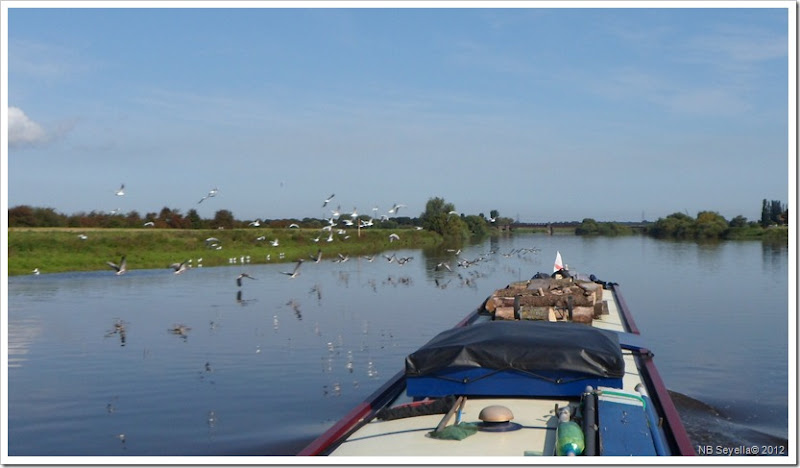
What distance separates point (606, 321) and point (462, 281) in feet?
52.8

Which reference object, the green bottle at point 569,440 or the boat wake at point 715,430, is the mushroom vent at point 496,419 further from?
the boat wake at point 715,430

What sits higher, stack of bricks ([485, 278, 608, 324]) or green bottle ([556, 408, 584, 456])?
stack of bricks ([485, 278, 608, 324])

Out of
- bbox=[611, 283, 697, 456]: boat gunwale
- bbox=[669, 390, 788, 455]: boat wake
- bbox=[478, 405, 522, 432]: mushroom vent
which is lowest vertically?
bbox=[669, 390, 788, 455]: boat wake

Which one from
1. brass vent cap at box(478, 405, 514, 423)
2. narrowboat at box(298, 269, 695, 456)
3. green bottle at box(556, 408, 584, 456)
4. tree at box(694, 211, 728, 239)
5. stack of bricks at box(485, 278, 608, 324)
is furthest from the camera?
tree at box(694, 211, 728, 239)

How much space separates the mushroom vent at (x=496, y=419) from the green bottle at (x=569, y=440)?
51 cm

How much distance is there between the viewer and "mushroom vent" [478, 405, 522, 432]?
5922mm

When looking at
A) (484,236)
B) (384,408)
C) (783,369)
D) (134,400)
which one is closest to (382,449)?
(384,408)

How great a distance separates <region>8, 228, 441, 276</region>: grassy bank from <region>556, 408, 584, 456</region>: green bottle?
28872 millimetres

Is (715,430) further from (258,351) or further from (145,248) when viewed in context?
(145,248)

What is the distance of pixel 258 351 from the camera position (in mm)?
14422

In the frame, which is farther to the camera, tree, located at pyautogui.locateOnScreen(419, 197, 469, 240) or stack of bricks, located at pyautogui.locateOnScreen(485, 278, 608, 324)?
tree, located at pyautogui.locateOnScreen(419, 197, 469, 240)

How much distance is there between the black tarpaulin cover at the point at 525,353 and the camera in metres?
6.86

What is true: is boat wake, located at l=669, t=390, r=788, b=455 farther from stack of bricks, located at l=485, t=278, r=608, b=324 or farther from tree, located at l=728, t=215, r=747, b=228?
tree, located at l=728, t=215, r=747, b=228

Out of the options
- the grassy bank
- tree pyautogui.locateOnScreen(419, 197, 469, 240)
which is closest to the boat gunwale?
the grassy bank
